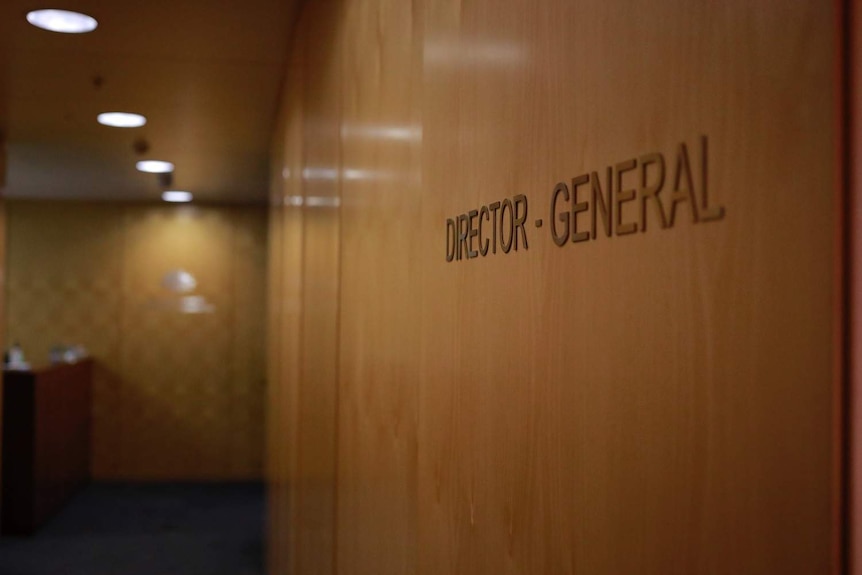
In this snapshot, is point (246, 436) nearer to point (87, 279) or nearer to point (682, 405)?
point (87, 279)

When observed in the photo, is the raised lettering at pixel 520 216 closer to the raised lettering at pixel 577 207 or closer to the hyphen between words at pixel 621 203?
the hyphen between words at pixel 621 203

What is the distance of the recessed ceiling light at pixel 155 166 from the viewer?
25.8 ft

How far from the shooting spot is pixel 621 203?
0.80 metres

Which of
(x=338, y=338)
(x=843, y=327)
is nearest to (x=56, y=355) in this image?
(x=338, y=338)

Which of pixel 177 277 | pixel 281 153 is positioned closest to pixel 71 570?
pixel 281 153

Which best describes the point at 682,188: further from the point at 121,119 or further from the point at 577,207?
the point at 121,119

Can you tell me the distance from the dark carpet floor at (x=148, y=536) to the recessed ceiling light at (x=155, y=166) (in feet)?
10.3

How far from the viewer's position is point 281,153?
5418 mm

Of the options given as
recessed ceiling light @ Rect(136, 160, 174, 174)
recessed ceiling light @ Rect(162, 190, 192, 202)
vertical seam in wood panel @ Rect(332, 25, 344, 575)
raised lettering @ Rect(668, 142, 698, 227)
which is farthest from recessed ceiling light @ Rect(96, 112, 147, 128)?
raised lettering @ Rect(668, 142, 698, 227)

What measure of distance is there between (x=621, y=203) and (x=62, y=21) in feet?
12.4

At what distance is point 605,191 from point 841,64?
31cm

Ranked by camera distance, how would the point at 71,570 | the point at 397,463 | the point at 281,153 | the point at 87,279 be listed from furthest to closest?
the point at 87,279 → the point at 71,570 → the point at 281,153 → the point at 397,463

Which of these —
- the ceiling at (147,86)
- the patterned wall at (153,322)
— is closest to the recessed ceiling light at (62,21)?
the ceiling at (147,86)

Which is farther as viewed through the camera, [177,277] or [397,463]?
[177,277]
